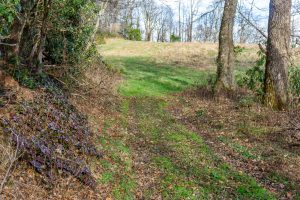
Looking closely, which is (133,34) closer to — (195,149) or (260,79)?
(260,79)

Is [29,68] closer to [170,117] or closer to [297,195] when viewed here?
[170,117]

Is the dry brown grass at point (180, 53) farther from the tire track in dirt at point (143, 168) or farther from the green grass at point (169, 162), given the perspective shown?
the tire track in dirt at point (143, 168)

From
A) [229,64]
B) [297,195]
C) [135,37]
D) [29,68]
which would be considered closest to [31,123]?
[29,68]

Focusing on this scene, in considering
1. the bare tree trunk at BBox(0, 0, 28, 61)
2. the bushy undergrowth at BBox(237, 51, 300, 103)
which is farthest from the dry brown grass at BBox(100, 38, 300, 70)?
the bare tree trunk at BBox(0, 0, 28, 61)

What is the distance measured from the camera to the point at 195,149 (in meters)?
9.43

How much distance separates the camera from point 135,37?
2169 inches

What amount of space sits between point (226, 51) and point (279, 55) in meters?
4.49

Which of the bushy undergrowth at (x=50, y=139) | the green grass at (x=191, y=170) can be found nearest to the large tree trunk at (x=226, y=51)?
the green grass at (x=191, y=170)

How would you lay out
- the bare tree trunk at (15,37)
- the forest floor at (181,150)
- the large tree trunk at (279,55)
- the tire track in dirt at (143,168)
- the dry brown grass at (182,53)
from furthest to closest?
the dry brown grass at (182,53), the large tree trunk at (279,55), the bare tree trunk at (15,37), the tire track in dirt at (143,168), the forest floor at (181,150)

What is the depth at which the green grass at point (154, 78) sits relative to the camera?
18859 millimetres

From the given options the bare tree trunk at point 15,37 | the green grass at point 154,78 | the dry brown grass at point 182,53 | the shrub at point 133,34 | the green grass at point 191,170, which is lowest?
the green grass at point 191,170

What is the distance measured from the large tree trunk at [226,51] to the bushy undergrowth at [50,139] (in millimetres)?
8380

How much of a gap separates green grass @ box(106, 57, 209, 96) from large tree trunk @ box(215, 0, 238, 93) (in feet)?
10.2

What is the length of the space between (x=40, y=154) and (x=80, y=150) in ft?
4.58
